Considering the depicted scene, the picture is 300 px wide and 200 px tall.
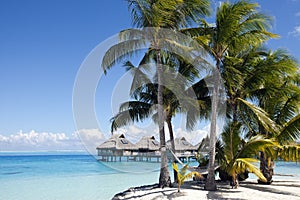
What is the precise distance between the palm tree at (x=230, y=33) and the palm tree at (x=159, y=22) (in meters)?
1.06

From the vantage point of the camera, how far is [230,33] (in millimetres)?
7914

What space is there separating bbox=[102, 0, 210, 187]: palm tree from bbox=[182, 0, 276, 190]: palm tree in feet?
3.48

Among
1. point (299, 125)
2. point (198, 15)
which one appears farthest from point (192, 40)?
point (299, 125)

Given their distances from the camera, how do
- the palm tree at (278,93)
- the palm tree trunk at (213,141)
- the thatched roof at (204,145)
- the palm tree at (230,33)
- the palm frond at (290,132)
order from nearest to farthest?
the palm frond at (290,132) < the palm tree at (230,33) < the palm tree trunk at (213,141) < the palm tree at (278,93) < the thatched roof at (204,145)

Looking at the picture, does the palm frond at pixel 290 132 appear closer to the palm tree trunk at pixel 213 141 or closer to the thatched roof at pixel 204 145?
the palm tree trunk at pixel 213 141

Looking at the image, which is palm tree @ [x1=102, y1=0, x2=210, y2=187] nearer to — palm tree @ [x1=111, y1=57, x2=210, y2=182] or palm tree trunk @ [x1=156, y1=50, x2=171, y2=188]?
palm tree trunk @ [x1=156, y1=50, x2=171, y2=188]

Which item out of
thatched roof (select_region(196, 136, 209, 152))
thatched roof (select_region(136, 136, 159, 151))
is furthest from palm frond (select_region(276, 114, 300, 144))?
thatched roof (select_region(136, 136, 159, 151))

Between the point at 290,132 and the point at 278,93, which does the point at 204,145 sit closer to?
the point at 278,93

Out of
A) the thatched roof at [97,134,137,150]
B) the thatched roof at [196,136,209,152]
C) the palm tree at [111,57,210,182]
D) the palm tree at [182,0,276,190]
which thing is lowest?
the thatched roof at [97,134,137,150]

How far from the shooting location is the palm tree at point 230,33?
7.93 m

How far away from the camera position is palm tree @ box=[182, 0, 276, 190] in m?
7.93

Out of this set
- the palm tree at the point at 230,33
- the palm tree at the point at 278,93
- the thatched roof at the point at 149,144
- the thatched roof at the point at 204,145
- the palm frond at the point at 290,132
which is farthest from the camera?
the thatched roof at the point at 149,144

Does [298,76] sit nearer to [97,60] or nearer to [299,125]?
[299,125]

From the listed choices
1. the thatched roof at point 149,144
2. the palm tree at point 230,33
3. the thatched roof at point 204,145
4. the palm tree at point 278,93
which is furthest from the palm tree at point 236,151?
the thatched roof at point 149,144
